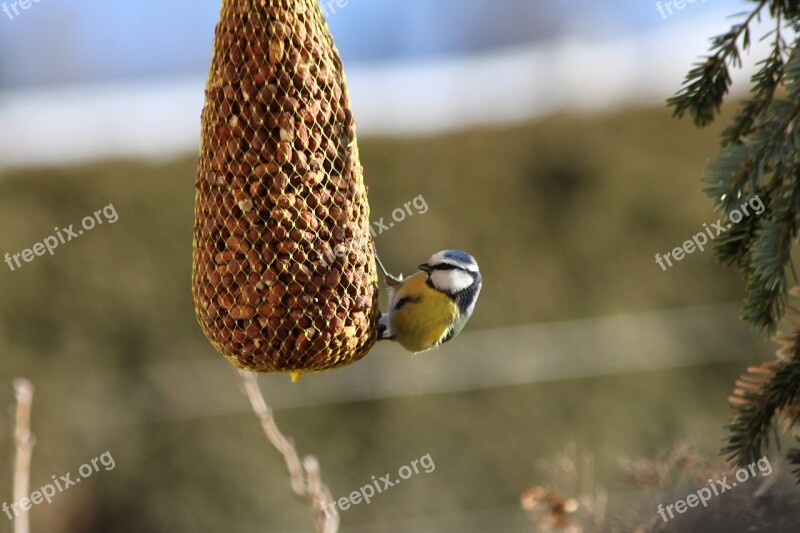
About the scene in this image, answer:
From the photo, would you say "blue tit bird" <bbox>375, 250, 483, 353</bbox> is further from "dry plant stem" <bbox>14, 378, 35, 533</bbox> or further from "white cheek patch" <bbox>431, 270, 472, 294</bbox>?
"dry plant stem" <bbox>14, 378, 35, 533</bbox>

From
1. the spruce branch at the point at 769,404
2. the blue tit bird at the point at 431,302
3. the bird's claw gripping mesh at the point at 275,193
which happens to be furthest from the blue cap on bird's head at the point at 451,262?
the spruce branch at the point at 769,404

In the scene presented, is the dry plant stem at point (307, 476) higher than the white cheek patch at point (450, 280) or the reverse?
the reverse

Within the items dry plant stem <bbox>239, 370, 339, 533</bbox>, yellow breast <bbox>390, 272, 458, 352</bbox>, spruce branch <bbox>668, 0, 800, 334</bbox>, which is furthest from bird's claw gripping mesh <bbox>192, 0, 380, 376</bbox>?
spruce branch <bbox>668, 0, 800, 334</bbox>

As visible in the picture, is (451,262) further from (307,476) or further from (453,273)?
(307,476)

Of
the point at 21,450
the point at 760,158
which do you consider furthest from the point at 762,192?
the point at 21,450

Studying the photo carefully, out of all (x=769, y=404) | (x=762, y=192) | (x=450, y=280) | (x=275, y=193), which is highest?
(x=450, y=280)

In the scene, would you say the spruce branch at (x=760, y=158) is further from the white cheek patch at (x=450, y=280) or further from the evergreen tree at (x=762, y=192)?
the white cheek patch at (x=450, y=280)
